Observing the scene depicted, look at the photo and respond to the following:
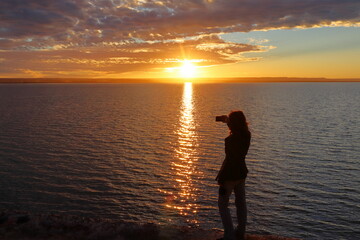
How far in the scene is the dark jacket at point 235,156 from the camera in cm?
791

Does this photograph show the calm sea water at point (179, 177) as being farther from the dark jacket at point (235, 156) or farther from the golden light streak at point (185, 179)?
the dark jacket at point (235, 156)

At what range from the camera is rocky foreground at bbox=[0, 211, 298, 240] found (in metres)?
10.1

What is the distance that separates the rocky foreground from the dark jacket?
254 centimetres

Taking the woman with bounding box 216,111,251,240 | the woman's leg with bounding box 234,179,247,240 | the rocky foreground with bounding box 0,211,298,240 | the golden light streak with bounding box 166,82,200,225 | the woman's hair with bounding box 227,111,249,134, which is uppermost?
the woman's hair with bounding box 227,111,249,134

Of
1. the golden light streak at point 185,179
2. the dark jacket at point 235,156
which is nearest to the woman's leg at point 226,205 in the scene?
the dark jacket at point 235,156

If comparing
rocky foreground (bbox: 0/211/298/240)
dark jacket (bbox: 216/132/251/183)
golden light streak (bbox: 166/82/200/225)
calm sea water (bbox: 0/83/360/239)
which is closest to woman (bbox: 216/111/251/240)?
dark jacket (bbox: 216/132/251/183)

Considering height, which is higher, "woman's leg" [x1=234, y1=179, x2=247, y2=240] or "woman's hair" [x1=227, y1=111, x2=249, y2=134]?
"woman's hair" [x1=227, y1=111, x2=249, y2=134]

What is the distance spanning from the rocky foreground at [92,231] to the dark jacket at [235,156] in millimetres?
2542

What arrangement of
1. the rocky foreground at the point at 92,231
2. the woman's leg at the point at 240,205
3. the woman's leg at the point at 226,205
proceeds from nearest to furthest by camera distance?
the woman's leg at the point at 226,205 < the woman's leg at the point at 240,205 < the rocky foreground at the point at 92,231

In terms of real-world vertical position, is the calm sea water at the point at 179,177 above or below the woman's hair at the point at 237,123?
below

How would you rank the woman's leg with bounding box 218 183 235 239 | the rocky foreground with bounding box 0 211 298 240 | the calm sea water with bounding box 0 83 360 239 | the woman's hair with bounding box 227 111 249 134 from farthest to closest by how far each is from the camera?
the calm sea water with bounding box 0 83 360 239 → the rocky foreground with bounding box 0 211 298 240 → the woman's leg with bounding box 218 183 235 239 → the woman's hair with bounding box 227 111 249 134

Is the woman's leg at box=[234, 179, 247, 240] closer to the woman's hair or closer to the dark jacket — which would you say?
the dark jacket

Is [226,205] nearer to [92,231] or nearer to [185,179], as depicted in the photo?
[92,231]

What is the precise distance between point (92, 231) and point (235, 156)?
5.76 m
